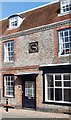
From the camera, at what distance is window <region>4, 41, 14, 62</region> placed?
1851cm

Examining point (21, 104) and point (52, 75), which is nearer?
point (52, 75)

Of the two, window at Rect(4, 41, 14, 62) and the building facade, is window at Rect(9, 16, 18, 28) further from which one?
window at Rect(4, 41, 14, 62)

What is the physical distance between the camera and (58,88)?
14.9 metres

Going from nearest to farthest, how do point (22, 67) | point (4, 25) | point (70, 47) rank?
point (70, 47)
point (22, 67)
point (4, 25)

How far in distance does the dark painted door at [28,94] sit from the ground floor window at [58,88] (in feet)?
4.77

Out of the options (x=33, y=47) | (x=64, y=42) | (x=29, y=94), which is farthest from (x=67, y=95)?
(x=33, y=47)

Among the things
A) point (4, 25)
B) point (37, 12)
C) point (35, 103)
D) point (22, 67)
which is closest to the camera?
point (35, 103)

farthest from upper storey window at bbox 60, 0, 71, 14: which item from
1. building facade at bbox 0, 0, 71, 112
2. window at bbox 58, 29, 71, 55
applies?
window at bbox 58, 29, 71, 55

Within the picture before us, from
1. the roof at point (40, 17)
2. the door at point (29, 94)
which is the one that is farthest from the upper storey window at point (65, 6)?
the door at point (29, 94)

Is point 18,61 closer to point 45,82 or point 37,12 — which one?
A: point 45,82

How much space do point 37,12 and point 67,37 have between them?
503 cm

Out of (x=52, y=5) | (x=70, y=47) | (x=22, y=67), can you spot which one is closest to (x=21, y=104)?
(x=22, y=67)

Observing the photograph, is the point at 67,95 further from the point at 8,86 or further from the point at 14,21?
the point at 14,21

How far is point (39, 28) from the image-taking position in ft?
53.8
